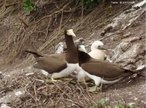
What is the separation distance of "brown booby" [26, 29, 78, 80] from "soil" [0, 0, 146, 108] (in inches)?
5.7

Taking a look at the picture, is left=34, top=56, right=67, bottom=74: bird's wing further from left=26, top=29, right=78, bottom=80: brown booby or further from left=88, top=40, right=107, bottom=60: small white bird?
left=88, top=40, right=107, bottom=60: small white bird

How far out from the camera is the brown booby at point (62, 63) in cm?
785

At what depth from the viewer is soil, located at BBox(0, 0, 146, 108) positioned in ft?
24.0

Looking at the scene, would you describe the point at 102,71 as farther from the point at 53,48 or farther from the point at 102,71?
the point at 53,48

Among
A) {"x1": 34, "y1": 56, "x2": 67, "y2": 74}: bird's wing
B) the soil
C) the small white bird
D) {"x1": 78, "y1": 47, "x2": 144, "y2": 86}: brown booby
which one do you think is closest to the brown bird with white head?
{"x1": 78, "y1": 47, "x2": 144, "y2": 86}: brown booby

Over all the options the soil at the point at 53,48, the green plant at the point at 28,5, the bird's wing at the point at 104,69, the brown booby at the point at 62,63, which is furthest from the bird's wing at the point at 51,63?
the green plant at the point at 28,5

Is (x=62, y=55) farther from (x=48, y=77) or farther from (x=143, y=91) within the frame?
(x=143, y=91)

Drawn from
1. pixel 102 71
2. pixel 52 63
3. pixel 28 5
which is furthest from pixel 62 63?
pixel 28 5

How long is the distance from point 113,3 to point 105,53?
2933 mm

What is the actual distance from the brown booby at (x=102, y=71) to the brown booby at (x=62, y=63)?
233 millimetres

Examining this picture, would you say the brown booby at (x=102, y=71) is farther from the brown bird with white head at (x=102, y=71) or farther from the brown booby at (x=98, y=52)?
the brown booby at (x=98, y=52)

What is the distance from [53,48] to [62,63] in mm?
3098

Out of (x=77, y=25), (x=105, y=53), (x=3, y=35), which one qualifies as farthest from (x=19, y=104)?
(x=3, y=35)

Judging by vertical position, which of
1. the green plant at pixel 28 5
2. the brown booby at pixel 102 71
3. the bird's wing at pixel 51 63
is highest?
the green plant at pixel 28 5
